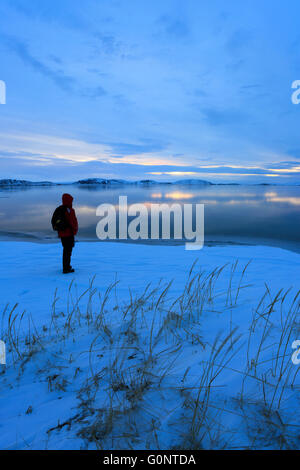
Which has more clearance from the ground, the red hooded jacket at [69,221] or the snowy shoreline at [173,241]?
the red hooded jacket at [69,221]

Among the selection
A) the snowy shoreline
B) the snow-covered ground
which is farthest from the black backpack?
the snowy shoreline

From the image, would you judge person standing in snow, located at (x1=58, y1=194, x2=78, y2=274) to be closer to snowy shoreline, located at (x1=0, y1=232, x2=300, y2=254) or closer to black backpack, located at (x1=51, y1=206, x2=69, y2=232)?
black backpack, located at (x1=51, y1=206, x2=69, y2=232)

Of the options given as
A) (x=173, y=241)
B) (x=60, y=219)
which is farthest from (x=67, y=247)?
(x=173, y=241)

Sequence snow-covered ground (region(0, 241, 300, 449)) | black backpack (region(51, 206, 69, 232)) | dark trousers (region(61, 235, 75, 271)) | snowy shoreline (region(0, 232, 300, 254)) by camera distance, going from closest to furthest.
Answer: snow-covered ground (region(0, 241, 300, 449))
black backpack (region(51, 206, 69, 232))
dark trousers (region(61, 235, 75, 271))
snowy shoreline (region(0, 232, 300, 254))

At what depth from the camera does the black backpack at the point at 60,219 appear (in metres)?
6.93

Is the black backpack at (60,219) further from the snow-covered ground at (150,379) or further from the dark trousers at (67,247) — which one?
the snow-covered ground at (150,379)

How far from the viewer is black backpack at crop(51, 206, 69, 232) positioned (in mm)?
6930

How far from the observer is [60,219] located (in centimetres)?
697

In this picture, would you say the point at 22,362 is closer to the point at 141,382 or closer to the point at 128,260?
the point at 141,382

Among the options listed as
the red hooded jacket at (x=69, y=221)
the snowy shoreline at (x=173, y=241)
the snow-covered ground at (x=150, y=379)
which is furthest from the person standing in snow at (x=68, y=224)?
the snowy shoreline at (x=173, y=241)

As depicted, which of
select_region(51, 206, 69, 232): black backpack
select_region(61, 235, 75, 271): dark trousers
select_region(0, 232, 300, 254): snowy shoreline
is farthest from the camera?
select_region(0, 232, 300, 254): snowy shoreline

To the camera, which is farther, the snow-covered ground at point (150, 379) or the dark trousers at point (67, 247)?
the dark trousers at point (67, 247)

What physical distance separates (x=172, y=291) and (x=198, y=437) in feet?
13.4
